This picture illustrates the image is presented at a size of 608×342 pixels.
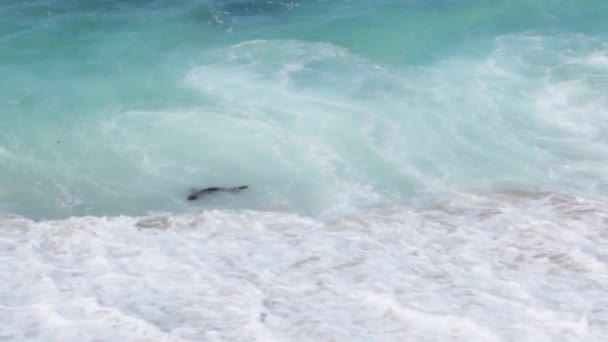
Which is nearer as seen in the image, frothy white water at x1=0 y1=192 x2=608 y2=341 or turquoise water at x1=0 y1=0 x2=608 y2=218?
frothy white water at x1=0 y1=192 x2=608 y2=341

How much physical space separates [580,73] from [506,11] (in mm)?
4952

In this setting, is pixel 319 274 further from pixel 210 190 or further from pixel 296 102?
pixel 296 102

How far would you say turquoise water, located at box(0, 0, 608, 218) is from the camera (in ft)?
47.8

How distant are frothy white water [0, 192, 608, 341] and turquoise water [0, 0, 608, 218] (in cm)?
94

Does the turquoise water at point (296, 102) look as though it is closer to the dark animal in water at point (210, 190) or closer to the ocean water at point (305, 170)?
the ocean water at point (305, 170)

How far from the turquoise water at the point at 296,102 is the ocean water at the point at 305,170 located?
58mm

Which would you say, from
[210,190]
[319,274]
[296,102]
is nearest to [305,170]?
[210,190]

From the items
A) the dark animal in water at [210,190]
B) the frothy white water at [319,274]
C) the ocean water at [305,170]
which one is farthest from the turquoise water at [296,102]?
the frothy white water at [319,274]

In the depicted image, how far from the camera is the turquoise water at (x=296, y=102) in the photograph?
47.8 ft

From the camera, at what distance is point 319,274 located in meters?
11.1

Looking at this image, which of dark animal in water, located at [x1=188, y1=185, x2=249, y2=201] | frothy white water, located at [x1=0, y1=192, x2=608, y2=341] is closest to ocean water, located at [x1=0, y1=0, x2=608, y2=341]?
frothy white water, located at [x1=0, y1=192, x2=608, y2=341]

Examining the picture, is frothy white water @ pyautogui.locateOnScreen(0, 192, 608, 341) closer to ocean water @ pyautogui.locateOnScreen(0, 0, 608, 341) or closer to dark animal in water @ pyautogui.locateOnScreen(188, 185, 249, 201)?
ocean water @ pyautogui.locateOnScreen(0, 0, 608, 341)

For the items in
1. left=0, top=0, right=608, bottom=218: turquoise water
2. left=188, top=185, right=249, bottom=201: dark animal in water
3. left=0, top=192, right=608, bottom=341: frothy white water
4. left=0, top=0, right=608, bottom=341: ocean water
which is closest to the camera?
left=0, top=192, right=608, bottom=341: frothy white water

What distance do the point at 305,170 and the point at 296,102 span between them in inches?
123
